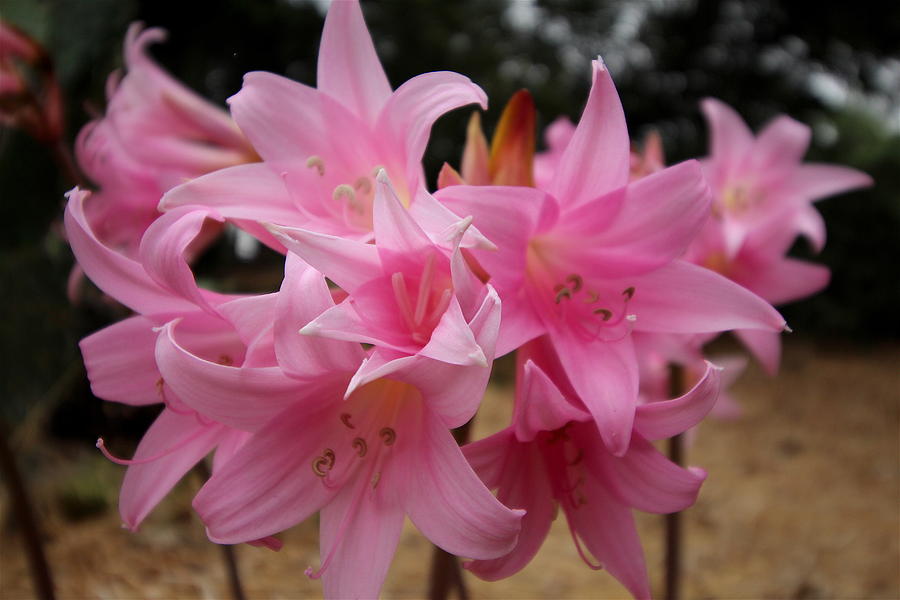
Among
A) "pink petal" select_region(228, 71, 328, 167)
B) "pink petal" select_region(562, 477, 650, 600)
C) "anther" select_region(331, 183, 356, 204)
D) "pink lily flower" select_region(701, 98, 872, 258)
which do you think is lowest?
"pink petal" select_region(562, 477, 650, 600)

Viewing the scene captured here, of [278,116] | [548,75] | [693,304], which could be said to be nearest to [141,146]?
[278,116]

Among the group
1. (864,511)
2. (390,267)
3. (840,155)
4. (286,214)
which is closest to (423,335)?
(390,267)

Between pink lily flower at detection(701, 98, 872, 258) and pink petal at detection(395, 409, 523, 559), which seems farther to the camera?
pink lily flower at detection(701, 98, 872, 258)

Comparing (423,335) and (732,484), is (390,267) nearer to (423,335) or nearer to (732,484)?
(423,335)

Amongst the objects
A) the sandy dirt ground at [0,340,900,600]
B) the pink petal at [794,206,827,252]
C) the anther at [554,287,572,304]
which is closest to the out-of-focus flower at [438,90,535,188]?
the anther at [554,287,572,304]

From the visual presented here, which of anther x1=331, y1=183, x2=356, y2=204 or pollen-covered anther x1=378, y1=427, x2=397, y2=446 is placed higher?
anther x1=331, y1=183, x2=356, y2=204

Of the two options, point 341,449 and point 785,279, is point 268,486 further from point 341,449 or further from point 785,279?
point 785,279

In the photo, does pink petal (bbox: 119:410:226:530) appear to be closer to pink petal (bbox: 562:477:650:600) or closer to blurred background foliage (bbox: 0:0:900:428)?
pink petal (bbox: 562:477:650:600)
